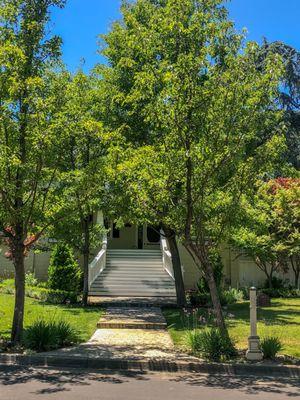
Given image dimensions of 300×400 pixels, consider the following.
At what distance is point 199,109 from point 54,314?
724cm

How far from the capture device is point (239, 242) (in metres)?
20.4

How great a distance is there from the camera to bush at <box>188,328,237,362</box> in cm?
977

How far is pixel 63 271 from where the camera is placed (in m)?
20.2

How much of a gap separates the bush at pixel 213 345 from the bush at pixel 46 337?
276 centimetres

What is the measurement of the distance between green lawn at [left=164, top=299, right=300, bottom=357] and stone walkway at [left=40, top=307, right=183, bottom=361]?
0.35m

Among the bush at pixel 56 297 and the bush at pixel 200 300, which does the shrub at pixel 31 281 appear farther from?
the bush at pixel 200 300

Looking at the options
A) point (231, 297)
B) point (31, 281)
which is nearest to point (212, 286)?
point (231, 297)

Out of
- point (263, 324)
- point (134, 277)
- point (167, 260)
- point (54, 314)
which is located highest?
point (167, 260)

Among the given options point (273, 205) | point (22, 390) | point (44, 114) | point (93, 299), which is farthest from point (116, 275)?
point (22, 390)

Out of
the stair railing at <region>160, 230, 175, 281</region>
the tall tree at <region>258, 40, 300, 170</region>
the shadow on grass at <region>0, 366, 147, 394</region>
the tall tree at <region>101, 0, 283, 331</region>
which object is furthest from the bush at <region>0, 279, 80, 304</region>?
the tall tree at <region>258, 40, 300, 170</region>

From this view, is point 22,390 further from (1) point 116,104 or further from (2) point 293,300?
(2) point 293,300

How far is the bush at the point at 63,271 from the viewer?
794 inches

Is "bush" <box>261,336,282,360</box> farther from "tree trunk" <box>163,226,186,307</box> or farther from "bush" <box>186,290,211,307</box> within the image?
"bush" <box>186,290,211,307</box>

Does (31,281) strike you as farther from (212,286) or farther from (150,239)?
(212,286)
